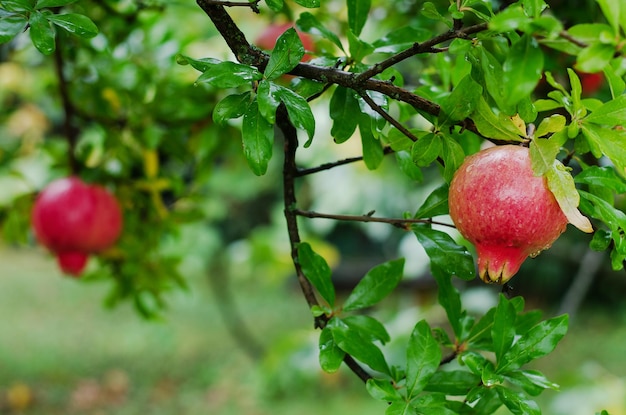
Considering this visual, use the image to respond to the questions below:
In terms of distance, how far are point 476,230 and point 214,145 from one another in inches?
20.3

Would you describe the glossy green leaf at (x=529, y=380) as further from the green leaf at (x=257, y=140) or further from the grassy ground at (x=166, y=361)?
Answer: the grassy ground at (x=166, y=361)

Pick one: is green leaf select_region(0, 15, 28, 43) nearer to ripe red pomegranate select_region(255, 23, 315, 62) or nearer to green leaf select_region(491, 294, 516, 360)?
green leaf select_region(491, 294, 516, 360)

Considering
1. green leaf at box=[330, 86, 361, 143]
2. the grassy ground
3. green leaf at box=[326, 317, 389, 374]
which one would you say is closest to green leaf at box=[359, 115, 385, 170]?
green leaf at box=[330, 86, 361, 143]

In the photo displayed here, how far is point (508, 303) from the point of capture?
417 mm

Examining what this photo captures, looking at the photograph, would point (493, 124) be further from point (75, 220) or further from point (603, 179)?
point (75, 220)

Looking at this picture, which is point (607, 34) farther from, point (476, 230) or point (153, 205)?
point (153, 205)

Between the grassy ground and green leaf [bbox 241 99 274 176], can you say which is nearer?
green leaf [bbox 241 99 274 176]

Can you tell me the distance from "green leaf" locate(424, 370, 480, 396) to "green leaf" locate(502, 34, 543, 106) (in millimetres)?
211

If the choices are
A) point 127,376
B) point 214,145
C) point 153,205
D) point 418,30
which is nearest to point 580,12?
point 418,30

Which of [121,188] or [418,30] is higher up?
[418,30]

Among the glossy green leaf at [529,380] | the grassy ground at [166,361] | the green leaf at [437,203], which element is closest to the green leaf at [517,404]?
the glossy green leaf at [529,380]

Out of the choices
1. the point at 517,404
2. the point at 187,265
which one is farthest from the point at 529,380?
the point at 187,265

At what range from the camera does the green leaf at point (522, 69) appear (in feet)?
1.01

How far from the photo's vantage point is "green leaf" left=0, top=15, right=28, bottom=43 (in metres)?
0.37
